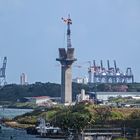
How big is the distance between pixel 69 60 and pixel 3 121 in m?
46.4

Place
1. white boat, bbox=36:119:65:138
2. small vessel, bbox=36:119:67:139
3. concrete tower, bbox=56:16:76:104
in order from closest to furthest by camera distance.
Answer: small vessel, bbox=36:119:67:139
white boat, bbox=36:119:65:138
concrete tower, bbox=56:16:76:104

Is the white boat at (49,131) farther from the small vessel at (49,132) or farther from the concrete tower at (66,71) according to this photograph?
the concrete tower at (66,71)

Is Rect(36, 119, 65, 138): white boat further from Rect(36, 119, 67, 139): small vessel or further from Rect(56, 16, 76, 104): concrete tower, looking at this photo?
Rect(56, 16, 76, 104): concrete tower

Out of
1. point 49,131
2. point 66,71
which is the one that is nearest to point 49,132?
point 49,131

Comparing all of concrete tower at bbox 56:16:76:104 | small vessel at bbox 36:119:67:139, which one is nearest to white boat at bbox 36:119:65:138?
small vessel at bbox 36:119:67:139

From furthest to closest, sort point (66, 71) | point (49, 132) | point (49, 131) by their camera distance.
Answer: point (66, 71), point (49, 131), point (49, 132)

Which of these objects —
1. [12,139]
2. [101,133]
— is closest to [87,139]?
[101,133]

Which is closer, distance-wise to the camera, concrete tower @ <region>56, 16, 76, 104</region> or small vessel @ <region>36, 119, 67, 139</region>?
small vessel @ <region>36, 119, 67, 139</region>

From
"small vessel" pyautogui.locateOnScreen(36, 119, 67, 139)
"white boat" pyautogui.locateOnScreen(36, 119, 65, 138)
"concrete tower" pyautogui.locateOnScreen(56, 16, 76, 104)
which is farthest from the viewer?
"concrete tower" pyautogui.locateOnScreen(56, 16, 76, 104)

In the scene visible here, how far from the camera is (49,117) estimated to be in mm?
108750

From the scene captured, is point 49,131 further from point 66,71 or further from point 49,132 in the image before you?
point 66,71

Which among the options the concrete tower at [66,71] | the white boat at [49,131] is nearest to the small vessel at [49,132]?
the white boat at [49,131]

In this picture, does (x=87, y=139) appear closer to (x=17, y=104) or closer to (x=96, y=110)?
(x=96, y=110)

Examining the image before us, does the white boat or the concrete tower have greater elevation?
the concrete tower
